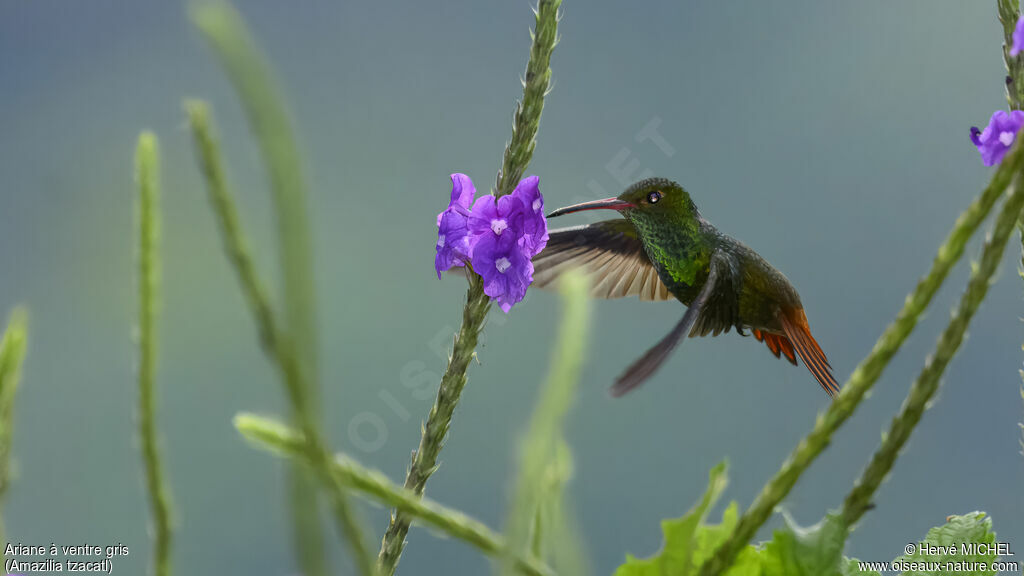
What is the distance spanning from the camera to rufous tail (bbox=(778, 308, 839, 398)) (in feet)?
5.43

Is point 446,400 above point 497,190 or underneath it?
underneath

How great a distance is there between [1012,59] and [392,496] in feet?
4.60

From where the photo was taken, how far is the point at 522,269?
144 cm

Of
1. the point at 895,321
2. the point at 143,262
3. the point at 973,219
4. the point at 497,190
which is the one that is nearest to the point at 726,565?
the point at 895,321

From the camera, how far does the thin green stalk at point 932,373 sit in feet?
2.46

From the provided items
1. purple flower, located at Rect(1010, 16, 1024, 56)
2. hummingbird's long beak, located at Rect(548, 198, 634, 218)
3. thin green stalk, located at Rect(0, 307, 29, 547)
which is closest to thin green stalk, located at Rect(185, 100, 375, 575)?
thin green stalk, located at Rect(0, 307, 29, 547)

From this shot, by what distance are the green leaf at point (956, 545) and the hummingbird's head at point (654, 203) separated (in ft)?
2.96

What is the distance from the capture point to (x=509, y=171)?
1.46m

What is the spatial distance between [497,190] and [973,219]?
888 millimetres

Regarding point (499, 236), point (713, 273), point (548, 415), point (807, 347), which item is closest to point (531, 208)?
point (499, 236)

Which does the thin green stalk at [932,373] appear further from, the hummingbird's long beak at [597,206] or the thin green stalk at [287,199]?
the hummingbird's long beak at [597,206]

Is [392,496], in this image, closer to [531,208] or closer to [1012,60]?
[531,208]

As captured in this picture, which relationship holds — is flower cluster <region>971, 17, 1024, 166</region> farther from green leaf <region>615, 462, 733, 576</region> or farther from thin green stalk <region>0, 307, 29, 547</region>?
thin green stalk <region>0, 307, 29, 547</region>

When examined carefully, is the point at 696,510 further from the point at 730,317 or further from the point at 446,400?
the point at 730,317
